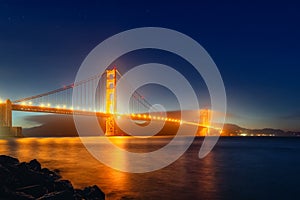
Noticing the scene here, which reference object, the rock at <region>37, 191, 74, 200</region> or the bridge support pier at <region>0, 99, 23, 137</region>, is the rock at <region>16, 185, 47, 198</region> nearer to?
the rock at <region>37, 191, 74, 200</region>

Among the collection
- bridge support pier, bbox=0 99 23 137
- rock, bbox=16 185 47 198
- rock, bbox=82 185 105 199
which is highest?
bridge support pier, bbox=0 99 23 137

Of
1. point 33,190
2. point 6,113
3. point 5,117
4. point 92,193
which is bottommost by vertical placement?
point 92,193

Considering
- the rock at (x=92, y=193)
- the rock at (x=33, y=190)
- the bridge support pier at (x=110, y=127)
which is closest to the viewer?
the rock at (x=33, y=190)

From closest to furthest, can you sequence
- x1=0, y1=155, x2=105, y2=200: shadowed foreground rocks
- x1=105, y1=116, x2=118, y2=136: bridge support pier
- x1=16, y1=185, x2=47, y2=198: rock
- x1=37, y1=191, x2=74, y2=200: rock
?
1. x1=37, y1=191, x2=74, y2=200: rock
2. x1=0, y1=155, x2=105, y2=200: shadowed foreground rocks
3. x1=16, y1=185, x2=47, y2=198: rock
4. x1=105, y1=116, x2=118, y2=136: bridge support pier

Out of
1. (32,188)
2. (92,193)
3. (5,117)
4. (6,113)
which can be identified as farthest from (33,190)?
(5,117)

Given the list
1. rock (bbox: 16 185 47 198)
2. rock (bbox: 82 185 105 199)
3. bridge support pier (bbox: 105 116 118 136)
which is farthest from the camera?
bridge support pier (bbox: 105 116 118 136)

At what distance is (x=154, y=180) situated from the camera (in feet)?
40.5

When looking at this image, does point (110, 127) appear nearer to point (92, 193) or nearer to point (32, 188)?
point (92, 193)

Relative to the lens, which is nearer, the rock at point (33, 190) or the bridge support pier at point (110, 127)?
the rock at point (33, 190)

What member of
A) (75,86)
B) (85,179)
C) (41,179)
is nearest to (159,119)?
(75,86)

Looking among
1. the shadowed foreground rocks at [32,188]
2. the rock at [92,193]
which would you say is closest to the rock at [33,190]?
the shadowed foreground rocks at [32,188]

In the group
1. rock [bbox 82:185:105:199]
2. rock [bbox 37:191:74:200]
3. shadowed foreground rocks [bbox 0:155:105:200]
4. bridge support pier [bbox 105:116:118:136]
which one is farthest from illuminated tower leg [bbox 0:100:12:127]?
rock [bbox 37:191:74:200]

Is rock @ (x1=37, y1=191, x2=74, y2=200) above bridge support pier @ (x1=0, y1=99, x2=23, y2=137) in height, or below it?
below

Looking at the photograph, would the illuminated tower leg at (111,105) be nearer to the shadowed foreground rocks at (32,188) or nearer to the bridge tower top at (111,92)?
the bridge tower top at (111,92)
